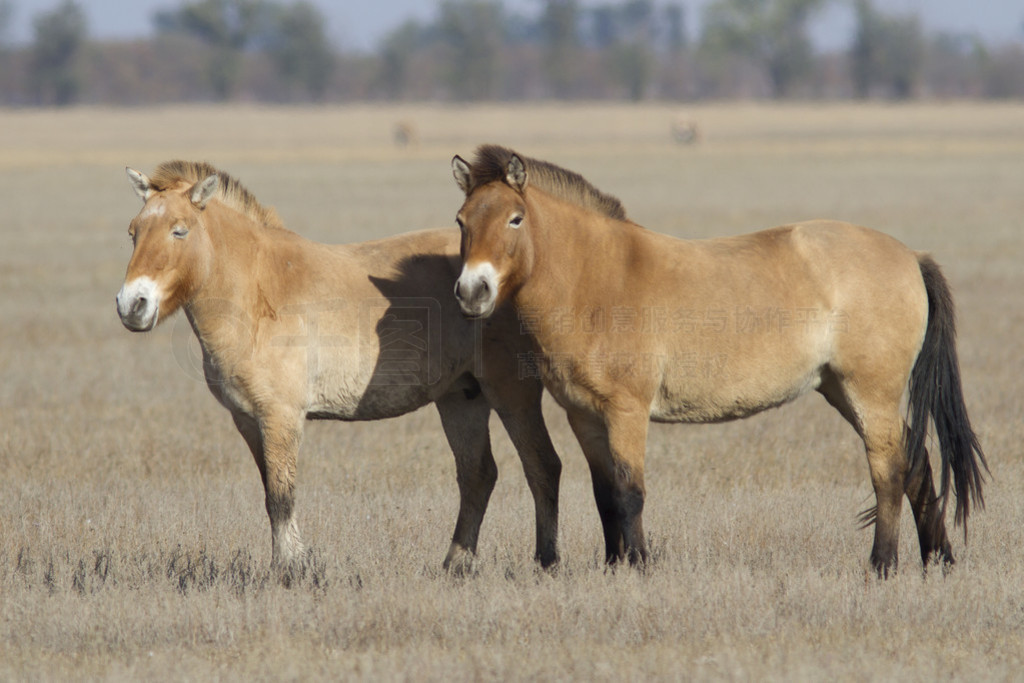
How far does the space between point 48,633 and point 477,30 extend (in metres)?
116

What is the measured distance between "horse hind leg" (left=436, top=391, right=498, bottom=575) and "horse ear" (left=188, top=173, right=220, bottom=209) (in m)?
1.67

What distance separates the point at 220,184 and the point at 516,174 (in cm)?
162

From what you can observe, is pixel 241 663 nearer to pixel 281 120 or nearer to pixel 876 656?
pixel 876 656

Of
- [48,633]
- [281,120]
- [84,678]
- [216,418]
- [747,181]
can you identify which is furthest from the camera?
[281,120]

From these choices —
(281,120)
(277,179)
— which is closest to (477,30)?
(281,120)

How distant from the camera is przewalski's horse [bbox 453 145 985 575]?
234 inches

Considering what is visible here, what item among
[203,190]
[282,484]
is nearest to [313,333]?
[282,484]

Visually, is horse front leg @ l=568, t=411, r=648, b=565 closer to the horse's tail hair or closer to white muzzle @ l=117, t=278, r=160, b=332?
the horse's tail hair

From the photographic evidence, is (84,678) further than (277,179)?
No

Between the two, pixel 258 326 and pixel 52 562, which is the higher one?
pixel 258 326

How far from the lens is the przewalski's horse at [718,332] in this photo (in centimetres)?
594

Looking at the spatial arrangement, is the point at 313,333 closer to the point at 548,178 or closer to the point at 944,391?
the point at 548,178

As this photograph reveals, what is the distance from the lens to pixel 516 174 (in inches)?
227

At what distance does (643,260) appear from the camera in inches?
245
